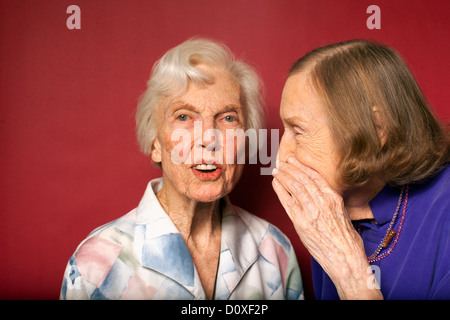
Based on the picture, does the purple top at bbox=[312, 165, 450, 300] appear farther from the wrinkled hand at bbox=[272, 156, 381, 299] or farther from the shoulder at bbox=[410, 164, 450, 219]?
the wrinkled hand at bbox=[272, 156, 381, 299]

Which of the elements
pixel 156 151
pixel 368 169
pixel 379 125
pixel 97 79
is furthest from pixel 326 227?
pixel 97 79

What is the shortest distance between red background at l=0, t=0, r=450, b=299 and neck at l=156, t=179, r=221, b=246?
35 centimetres

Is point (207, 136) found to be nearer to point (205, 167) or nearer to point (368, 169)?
point (205, 167)

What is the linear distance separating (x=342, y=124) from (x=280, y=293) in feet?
2.36

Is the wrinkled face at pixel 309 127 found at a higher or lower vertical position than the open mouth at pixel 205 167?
higher

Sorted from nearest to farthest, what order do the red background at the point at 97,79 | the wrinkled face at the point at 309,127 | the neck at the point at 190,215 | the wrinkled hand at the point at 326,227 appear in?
the wrinkled hand at the point at 326,227, the wrinkled face at the point at 309,127, the neck at the point at 190,215, the red background at the point at 97,79

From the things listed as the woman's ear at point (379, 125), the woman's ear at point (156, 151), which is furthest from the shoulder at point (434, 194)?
the woman's ear at point (156, 151)

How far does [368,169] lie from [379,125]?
5.1 inches

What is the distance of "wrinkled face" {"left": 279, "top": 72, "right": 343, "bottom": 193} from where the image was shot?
125 cm

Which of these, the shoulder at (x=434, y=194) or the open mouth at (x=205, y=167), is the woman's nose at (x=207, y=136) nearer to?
the open mouth at (x=205, y=167)

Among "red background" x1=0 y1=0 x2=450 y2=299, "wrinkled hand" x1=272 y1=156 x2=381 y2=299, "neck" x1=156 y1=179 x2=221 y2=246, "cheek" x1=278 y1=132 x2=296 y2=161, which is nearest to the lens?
"wrinkled hand" x1=272 y1=156 x2=381 y2=299

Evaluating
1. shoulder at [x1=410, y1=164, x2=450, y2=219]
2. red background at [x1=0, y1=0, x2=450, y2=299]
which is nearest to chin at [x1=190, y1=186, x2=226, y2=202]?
red background at [x1=0, y1=0, x2=450, y2=299]

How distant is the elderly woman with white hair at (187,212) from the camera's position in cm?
138

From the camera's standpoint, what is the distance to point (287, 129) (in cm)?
135
